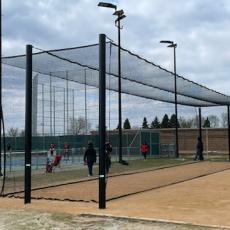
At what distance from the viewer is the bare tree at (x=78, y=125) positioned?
103 feet

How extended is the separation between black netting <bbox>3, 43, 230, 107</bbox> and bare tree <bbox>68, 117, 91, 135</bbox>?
9.43 feet

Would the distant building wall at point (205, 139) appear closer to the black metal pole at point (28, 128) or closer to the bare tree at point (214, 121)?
the bare tree at point (214, 121)

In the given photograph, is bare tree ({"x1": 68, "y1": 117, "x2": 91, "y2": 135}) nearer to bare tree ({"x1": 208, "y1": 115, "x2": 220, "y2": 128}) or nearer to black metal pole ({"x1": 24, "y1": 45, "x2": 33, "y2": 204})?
black metal pole ({"x1": 24, "y1": 45, "x2": 33, "y2": 204})

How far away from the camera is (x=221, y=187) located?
52.6 ft

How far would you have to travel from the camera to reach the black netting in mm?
19516

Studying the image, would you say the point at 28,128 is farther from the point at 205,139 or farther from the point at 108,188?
the point at 205,139

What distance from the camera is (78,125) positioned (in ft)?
108

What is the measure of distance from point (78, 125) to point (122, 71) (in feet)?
26.7

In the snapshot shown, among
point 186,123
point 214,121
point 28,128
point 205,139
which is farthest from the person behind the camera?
point 186,123

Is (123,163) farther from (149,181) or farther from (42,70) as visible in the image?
(149,181)

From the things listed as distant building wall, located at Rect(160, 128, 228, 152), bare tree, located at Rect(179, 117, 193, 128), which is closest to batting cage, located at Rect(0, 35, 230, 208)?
distant building wall, located at Rect(160, 128, 228, 152)

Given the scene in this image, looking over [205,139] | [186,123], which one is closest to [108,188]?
[205,139]

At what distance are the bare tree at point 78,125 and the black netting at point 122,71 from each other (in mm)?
2874

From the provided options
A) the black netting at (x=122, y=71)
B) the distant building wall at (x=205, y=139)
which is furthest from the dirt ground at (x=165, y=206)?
the distant building wall at (x=205, y=139)
